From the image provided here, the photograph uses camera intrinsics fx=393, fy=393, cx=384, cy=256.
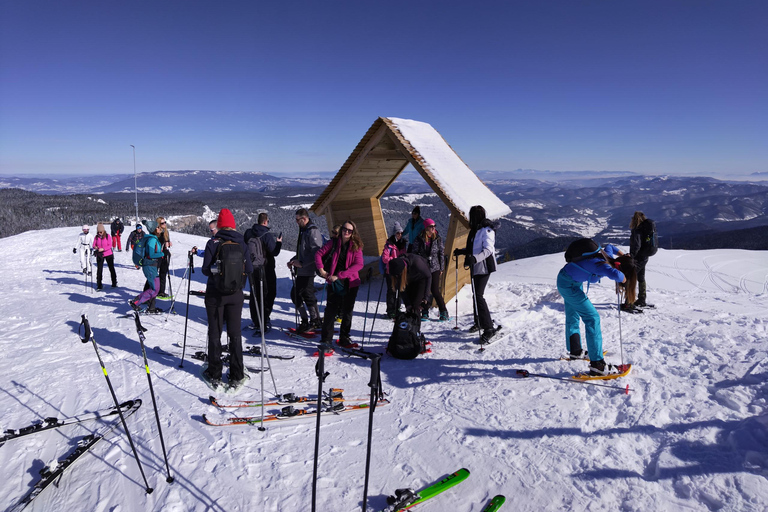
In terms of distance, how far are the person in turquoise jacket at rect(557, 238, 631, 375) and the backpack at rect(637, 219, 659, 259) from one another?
3.80 m

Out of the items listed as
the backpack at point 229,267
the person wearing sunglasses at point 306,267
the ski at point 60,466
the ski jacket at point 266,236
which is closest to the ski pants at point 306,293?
the person wearing sunglasses at point 306,267

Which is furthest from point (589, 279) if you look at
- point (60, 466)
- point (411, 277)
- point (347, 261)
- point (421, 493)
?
point (60, 466)

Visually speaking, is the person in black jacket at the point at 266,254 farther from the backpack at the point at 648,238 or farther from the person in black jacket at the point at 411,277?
the backpack at the point at 648,238

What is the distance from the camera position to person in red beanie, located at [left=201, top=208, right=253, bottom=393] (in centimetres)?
479

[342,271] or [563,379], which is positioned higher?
[342,271]

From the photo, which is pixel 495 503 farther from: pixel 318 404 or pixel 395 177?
pixel 395 177

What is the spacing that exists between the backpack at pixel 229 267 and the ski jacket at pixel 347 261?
162 cm

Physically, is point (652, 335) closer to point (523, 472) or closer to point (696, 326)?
point (696, 326)

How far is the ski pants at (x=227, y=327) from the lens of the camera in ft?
16.3

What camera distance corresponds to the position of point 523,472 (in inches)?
135

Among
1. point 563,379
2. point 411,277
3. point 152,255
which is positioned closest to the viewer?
point 563,379

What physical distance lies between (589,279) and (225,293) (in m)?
4.54

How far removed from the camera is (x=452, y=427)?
4.16m

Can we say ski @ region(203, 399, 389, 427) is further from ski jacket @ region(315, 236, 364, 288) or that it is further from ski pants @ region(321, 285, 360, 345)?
ski jacket @ region(315, 236, 364, 288)
